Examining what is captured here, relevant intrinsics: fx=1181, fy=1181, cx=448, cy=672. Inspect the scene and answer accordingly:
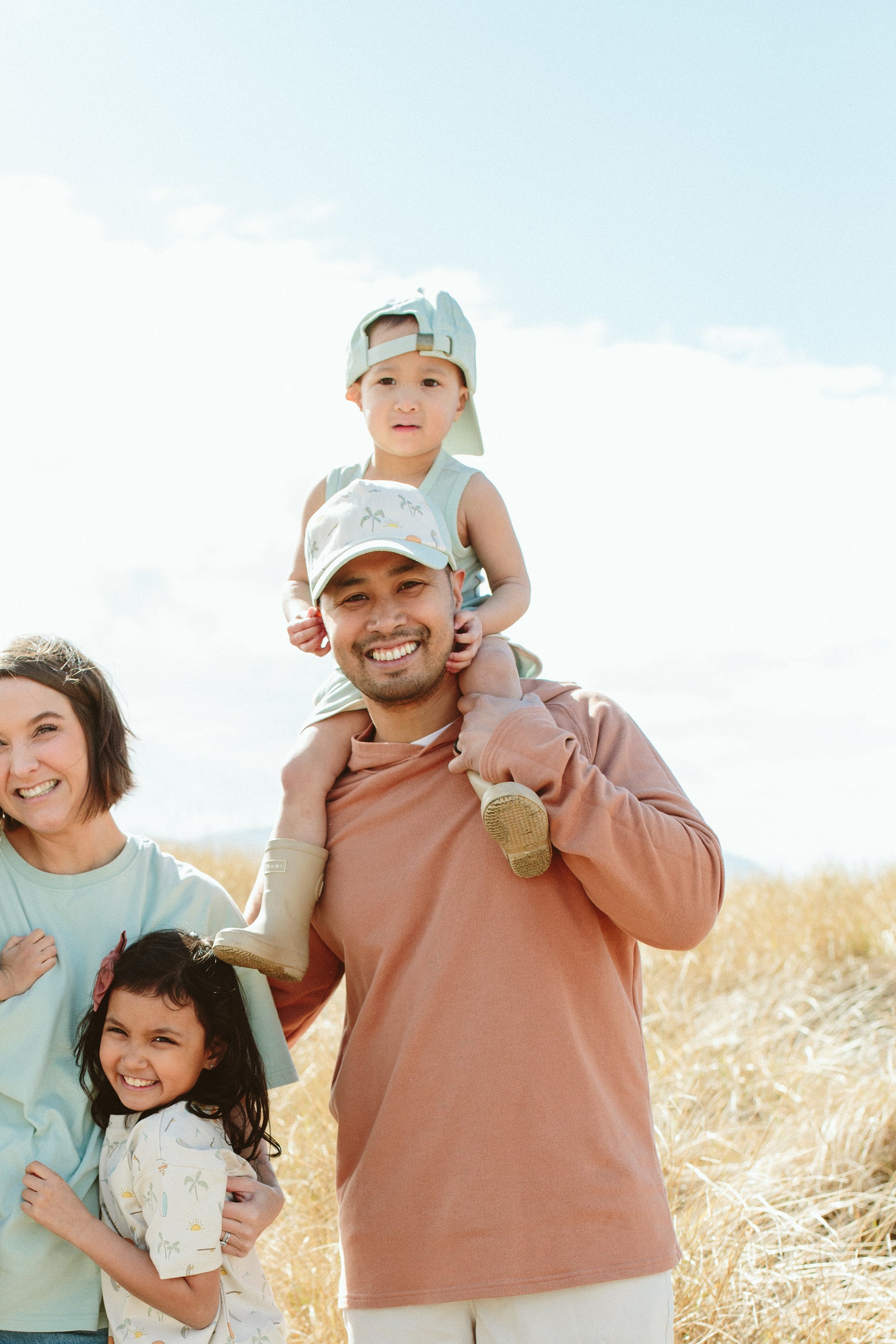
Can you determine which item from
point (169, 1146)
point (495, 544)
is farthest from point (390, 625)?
point (169, 1146)

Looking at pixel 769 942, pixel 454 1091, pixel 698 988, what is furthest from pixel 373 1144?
pixel 769 942

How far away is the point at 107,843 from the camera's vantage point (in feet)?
9.81

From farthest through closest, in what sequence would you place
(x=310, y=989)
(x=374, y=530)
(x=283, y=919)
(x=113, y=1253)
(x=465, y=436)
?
(x=465, y=436)
(x=310, y=989)
(x=374, y=530)
(x=283, y=919)
(x=113, y=1253)

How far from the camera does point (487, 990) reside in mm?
2721

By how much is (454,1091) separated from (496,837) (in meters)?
0.57

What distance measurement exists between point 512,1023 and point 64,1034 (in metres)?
1.05

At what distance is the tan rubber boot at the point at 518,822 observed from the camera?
2625mm

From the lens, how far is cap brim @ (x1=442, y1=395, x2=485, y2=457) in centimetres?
415

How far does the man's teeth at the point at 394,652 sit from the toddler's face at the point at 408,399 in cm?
96

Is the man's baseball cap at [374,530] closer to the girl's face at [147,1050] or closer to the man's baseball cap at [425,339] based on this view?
the man's baseball cap at [425,339]

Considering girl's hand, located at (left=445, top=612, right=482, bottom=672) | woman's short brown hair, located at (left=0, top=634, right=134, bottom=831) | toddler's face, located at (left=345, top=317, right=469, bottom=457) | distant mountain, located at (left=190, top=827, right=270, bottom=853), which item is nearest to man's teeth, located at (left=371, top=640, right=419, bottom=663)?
girl's hand, located at (left=445, top=612, right=482, bottom=672)

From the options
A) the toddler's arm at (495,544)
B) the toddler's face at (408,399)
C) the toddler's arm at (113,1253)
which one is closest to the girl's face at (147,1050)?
the toddler's arm at (113,1253)

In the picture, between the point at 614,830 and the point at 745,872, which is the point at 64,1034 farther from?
the point at 745,872

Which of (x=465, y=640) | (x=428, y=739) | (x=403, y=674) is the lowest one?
(x=428, y=739)
